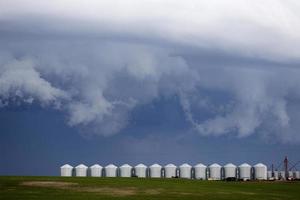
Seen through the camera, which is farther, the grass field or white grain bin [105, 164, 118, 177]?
Result: white grain bin [105, 164, 118, 177]

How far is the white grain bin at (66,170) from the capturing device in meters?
148

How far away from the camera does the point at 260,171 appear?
490 ft

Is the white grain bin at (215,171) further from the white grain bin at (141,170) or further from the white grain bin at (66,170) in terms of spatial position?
the white grain bin at (66,170)

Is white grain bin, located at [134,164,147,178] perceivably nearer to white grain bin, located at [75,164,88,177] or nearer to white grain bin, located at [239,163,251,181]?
white grain bin, located at [75,164,88,177]

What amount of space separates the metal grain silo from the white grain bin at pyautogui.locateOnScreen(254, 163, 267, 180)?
235 inches

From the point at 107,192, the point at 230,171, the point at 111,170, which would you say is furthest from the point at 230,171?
the point at 107,192

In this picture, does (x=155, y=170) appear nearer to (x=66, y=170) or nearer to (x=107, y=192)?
(x=66, y=170)

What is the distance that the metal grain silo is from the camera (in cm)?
14925

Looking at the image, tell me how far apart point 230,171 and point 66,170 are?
146 ft

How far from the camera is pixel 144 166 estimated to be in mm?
151375

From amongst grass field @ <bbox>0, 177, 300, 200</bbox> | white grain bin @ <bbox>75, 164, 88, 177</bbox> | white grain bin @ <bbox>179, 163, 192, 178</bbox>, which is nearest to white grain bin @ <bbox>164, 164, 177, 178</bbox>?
white grain bin @ <bbox>179, 163, 192, 178</bbox>

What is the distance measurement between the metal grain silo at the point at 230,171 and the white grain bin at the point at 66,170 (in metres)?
42.2

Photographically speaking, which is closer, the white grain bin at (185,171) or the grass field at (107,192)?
the grass field at (107,192)

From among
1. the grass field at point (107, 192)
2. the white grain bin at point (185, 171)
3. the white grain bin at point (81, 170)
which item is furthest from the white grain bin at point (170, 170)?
the grass field at point (107, 192)
